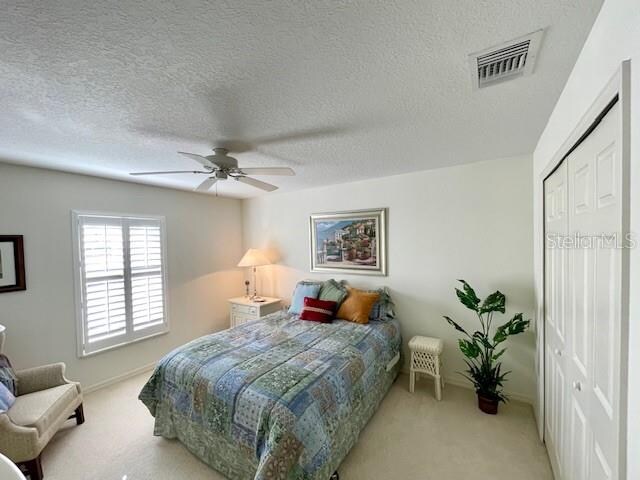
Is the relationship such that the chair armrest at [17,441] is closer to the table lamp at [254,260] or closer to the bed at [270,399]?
the bed at [270,399]

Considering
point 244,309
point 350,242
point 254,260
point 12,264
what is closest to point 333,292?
point 350,242

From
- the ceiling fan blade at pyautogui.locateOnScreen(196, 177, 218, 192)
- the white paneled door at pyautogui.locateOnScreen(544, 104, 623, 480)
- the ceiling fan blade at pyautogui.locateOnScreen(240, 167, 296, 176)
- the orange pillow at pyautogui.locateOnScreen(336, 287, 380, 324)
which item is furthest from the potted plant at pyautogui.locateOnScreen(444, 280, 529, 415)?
the ceiling fan blade at pyautogui.locateOnScreen(196, 177, 218, 192)

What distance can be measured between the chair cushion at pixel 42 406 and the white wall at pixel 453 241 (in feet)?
9.88

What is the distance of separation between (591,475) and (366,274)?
2474mm

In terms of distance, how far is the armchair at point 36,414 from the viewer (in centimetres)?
171

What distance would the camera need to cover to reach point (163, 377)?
2.13 metres

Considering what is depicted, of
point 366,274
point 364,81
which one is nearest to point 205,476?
point 366,274

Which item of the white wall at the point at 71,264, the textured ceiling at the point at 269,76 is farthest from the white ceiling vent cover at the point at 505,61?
the white wall at the point at 71,264

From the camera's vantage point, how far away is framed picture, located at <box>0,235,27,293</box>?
7.86 feet

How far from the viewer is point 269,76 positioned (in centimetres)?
127

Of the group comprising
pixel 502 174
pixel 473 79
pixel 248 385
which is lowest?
pixel 248 385

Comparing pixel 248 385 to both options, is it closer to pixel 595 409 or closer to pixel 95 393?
pixel 595 409

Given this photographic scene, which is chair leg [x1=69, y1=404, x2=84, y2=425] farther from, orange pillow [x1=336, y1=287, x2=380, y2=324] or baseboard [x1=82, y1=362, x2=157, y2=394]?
orange pillow [x1=336, y1=287, x2=380, y2=324]

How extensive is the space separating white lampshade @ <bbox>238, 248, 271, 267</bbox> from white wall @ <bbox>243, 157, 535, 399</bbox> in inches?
51.8
